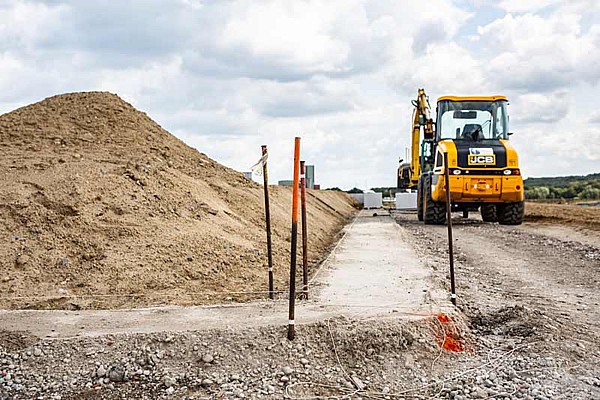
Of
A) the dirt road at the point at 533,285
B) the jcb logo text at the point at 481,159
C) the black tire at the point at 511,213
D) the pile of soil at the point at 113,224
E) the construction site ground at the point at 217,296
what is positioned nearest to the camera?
the construction site ground at the point at 217,296

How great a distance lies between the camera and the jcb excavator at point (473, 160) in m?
18.5

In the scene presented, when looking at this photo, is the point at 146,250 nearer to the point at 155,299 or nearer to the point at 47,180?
the point at 155,299

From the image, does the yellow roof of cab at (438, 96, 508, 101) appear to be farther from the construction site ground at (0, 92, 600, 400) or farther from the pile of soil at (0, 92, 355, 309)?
the pile of soil at (0, 92, 355, 309)

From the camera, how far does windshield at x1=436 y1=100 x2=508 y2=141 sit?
19.7 metres

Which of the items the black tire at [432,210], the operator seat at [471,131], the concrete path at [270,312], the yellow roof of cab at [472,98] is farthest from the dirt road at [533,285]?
the yellow roof of cab at [472,98]

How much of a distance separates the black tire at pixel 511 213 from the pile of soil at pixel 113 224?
290 inches

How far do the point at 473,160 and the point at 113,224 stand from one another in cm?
1105

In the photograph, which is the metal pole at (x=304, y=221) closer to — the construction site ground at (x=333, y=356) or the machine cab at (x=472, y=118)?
the construction site ground at (x=333, y=356)

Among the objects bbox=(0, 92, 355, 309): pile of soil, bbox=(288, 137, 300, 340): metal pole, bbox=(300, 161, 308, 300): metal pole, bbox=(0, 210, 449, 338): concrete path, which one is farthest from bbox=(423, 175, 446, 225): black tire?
bbox=(288, 137, 300, 340): metal pole

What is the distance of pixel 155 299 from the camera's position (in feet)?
28.8

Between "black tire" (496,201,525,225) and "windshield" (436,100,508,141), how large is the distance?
2194 millimetres

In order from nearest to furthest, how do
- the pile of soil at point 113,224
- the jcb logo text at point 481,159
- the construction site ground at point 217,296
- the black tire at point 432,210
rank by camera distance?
the construction site ground at point 217,296 < the pile of soil at point 113,224 < the jcb logo text at point 481,159 < the black tire at point 432,210

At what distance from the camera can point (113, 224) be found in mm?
10695

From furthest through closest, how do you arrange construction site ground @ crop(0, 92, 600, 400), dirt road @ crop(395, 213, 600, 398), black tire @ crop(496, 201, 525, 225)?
black tire @ crop(496, 201, 525, 225) → dirt road @ crop(395, 213, 600, 398) → construction site ground @ crop(0, 92, 600, 400)
